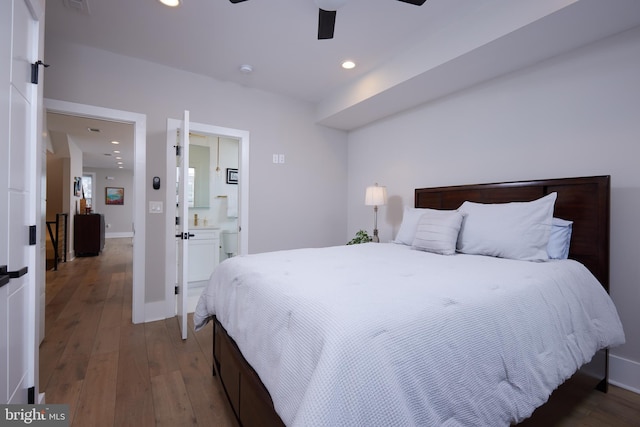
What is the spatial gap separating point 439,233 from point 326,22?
1775mm

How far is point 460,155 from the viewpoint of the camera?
296 centimetres

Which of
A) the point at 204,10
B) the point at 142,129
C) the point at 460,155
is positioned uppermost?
the point at 204,10

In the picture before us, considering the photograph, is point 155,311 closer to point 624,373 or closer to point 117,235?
point 624,373

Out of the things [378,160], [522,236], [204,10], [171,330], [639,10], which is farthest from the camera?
[378,160]

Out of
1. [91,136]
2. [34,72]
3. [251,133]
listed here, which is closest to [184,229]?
[34,72]

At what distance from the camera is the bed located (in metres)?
0.82

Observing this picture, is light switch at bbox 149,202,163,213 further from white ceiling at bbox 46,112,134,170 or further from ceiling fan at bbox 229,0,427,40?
ceiling fan at bbox 229,0,427,40

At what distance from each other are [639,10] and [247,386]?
3.11 m

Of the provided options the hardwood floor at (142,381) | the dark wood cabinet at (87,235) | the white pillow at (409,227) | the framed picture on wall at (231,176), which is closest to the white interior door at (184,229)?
the hardwood floor at (142,381)

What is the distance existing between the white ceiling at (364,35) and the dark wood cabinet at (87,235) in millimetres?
5407

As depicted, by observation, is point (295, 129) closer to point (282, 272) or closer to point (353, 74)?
point (353, 74)

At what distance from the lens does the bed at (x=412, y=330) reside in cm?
82

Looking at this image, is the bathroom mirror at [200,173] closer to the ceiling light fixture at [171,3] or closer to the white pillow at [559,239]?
the ceiling light fixture at [171,3]

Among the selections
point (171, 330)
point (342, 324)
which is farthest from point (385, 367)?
point (171, 330)
